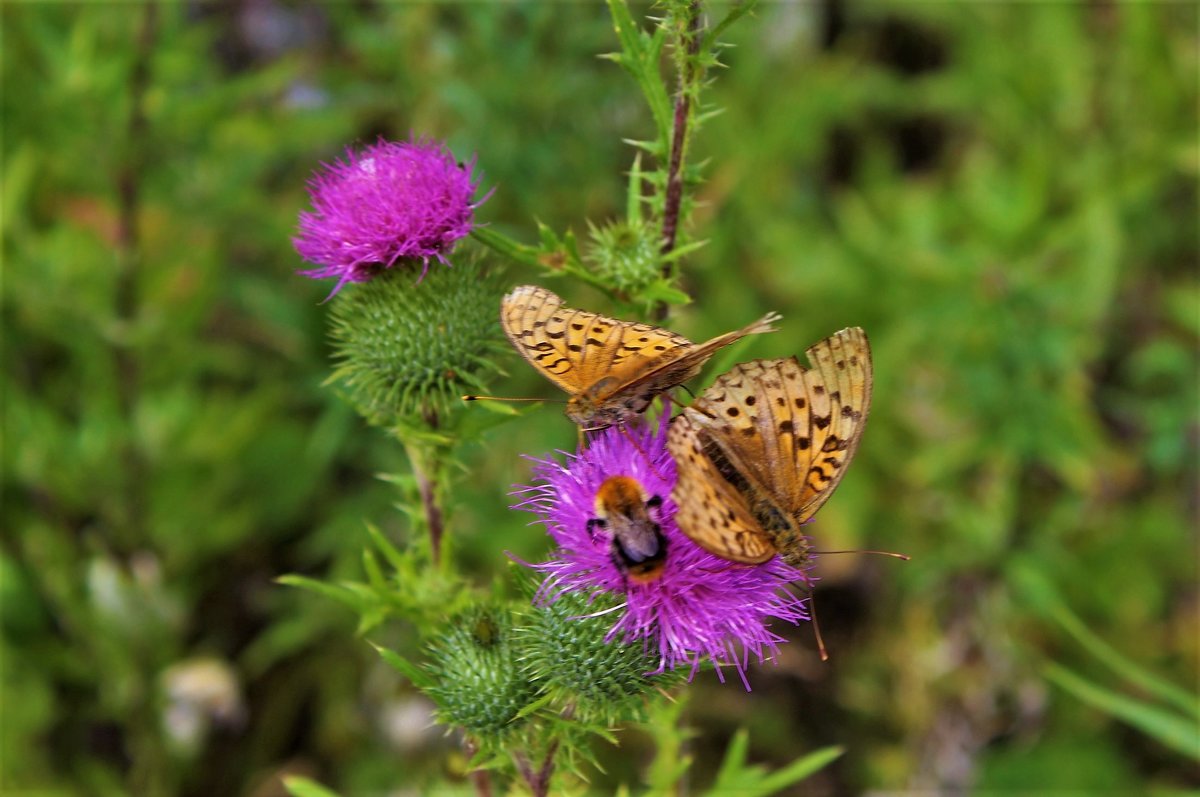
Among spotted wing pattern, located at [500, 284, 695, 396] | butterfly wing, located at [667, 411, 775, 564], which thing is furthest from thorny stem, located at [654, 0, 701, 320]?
butterfly wing, located at [667, 411, 775, 564]

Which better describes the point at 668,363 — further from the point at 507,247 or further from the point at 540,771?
the point at 540,771

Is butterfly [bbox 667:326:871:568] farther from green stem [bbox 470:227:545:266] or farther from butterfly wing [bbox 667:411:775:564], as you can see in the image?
green stem [bbox 470:227:545:266]

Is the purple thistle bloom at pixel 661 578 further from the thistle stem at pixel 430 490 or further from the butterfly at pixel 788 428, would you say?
the thistle stem at pixel 430 490

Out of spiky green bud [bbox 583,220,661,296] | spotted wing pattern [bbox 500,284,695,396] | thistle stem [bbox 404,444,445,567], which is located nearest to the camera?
spotted wing pattern [bbox 500,284,695,396]

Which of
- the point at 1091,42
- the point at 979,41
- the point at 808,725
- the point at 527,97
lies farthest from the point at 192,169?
the point at 1091,42

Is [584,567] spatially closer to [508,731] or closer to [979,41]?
[508,731]

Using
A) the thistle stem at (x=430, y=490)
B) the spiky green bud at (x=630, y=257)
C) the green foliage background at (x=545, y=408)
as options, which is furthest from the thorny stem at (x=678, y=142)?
the green foliage background at (x=545, y=408)
